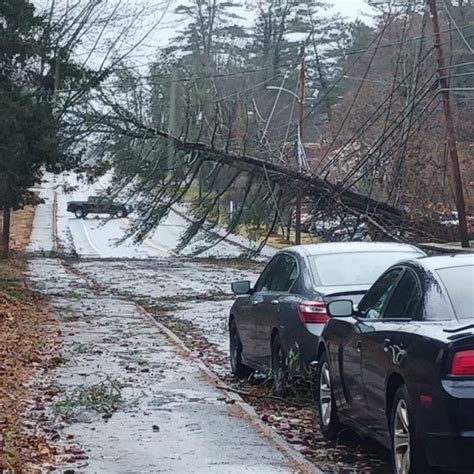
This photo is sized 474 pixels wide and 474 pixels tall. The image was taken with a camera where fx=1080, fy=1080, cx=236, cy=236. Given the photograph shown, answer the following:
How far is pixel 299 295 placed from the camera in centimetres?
1068

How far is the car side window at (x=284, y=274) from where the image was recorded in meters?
11.4

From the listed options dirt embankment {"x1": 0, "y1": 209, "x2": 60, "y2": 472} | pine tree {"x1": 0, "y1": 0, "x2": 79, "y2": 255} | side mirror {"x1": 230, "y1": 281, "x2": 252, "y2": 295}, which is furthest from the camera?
pine tree {"x1": 0, "y1": 0, "x2": 79, "y2": 255}

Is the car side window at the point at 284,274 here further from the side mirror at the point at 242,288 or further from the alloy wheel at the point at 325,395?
the alloy wheel at the point at 325,395

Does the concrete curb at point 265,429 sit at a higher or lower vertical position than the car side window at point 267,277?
lower

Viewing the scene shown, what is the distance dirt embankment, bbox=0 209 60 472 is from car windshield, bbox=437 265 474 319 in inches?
123

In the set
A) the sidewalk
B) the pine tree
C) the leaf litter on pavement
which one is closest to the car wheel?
the sidewalk

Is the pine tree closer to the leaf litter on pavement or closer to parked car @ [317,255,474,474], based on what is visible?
the leaf litter on pavement

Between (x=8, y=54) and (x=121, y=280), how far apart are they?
473 inches

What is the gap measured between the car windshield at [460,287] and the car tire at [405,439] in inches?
23.2

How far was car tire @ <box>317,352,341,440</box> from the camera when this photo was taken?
28.9ft

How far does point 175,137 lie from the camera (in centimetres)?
3114

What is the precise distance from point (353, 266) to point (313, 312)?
3.54 ft

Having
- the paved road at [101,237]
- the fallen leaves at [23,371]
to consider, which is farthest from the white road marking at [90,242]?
the fallen leaves at [23,371]

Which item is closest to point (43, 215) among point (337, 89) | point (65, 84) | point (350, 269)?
point (337, 89)
